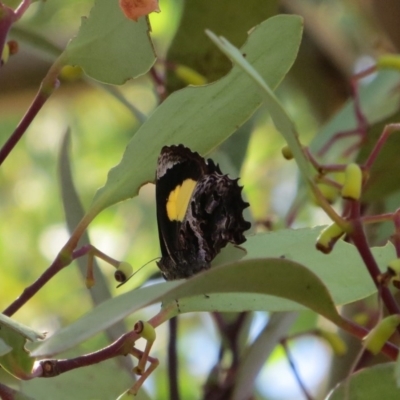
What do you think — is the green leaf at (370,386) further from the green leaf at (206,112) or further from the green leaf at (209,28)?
the green leaf at (209,28)

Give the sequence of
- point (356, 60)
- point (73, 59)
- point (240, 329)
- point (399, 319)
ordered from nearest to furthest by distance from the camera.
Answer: point (399, 319)
point (73, 59)
point (240, 329)
point (356, 60)

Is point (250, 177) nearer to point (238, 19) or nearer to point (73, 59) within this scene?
point (238, 19)

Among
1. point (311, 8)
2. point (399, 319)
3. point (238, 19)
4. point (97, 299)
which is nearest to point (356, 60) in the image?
point (311, 8)

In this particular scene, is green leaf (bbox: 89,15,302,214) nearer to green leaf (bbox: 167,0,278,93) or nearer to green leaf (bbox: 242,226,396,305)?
green leaf (bbox: 242,226,396,305)

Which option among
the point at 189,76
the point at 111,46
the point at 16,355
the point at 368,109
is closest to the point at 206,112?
the point at 111,46

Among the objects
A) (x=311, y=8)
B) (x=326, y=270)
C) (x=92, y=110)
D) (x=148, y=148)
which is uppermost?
(x=148, y=148)

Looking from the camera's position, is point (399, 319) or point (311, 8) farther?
point (311, 8)

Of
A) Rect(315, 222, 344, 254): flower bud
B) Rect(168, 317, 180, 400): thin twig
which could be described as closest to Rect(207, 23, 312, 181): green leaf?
Rect(315, 222, 344, 254): flower bud
